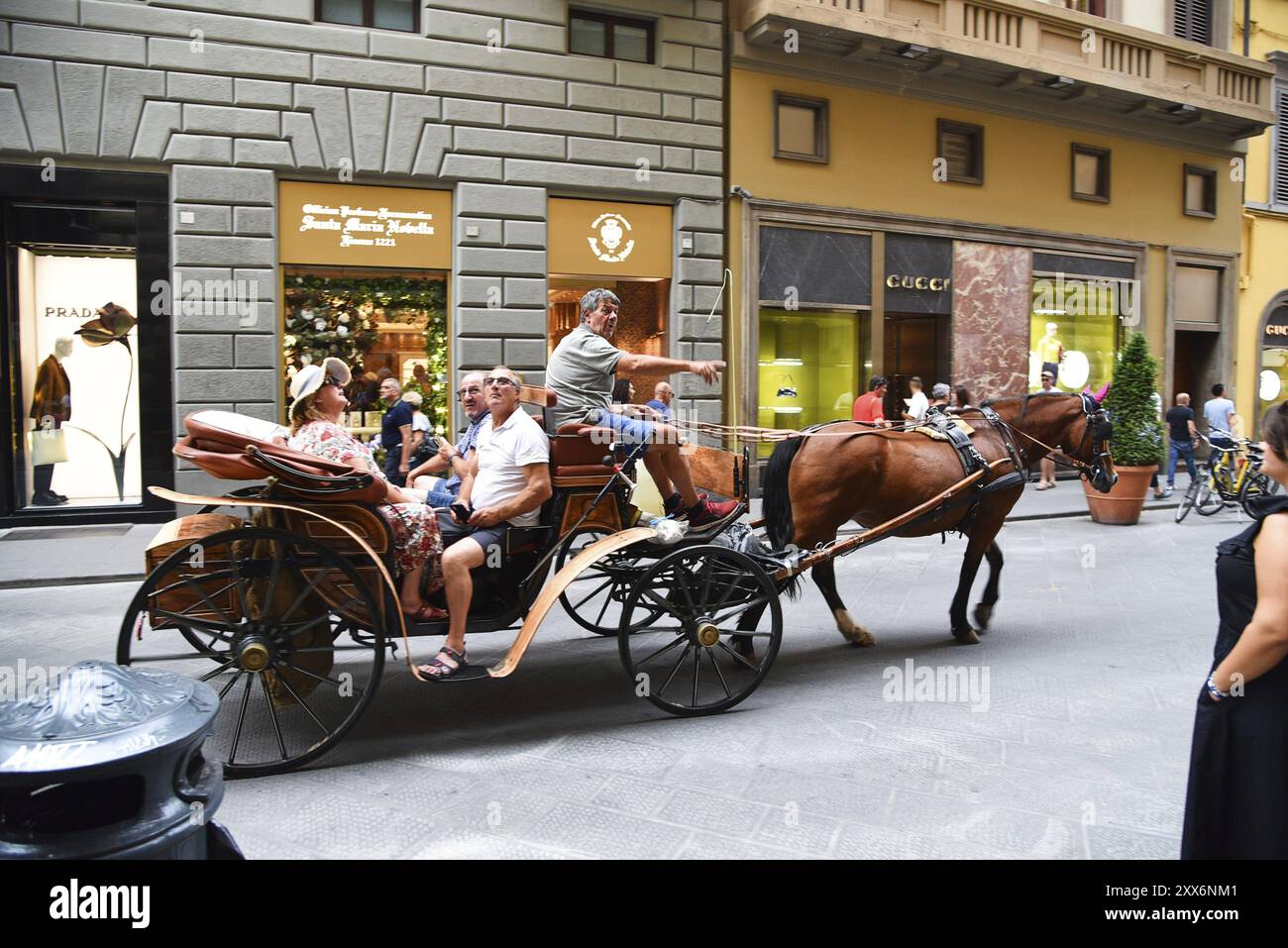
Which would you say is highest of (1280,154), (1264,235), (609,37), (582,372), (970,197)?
(1280,154)

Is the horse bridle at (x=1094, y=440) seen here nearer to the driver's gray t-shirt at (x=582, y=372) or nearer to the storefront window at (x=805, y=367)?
the driver's gray t-shirt at (x=582, y=372)

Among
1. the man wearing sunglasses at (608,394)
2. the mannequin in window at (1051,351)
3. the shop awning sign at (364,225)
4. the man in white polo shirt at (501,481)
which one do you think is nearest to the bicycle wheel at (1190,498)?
the mannequin in window at (1051,351)

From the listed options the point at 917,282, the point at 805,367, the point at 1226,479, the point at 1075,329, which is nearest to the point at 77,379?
the point at 805,367

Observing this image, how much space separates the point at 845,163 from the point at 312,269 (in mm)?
8731

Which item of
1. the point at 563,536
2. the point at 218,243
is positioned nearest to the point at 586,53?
the point at 218,243

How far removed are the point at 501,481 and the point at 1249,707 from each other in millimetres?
3432

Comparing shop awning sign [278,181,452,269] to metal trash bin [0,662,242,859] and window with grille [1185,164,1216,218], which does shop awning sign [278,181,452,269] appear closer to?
metal trash bin [0,662,242,859]

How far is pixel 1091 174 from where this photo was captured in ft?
62.1

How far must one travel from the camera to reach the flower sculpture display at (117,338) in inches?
470

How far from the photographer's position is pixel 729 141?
14.6 metres

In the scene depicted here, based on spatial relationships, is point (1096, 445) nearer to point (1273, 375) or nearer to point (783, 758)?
point (783, 758)

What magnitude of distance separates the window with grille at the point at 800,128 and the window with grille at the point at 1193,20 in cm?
937

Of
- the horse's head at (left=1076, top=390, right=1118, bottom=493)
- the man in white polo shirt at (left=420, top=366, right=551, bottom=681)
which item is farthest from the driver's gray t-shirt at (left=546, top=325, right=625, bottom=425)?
the horse's head at (left=1076, top=390, right=1118, bottom=493)

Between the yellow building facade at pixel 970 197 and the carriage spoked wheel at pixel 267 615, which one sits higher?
the yellow building facade at pixel 970 197
